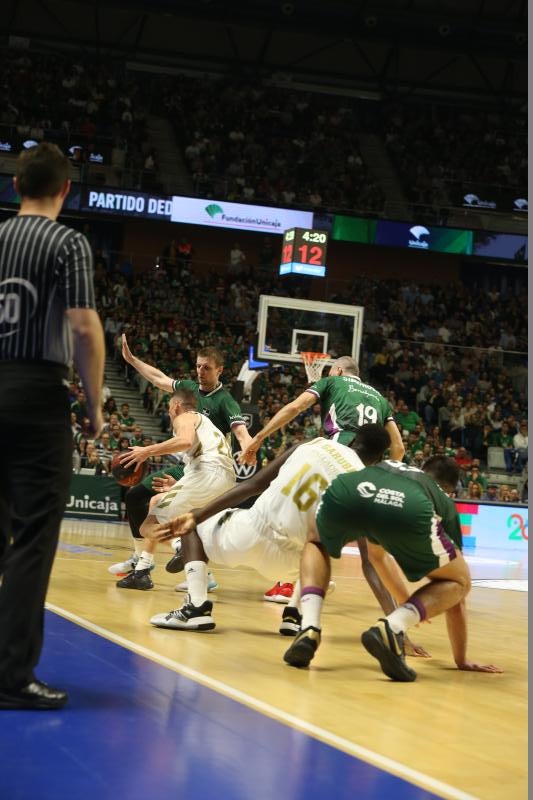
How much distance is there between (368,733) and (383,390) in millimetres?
20318

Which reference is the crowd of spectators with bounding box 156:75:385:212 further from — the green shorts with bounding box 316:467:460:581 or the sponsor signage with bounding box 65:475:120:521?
the green shorts with bounding box 316:467:460:581

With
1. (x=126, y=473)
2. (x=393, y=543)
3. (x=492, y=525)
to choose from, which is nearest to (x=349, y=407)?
(x=126, y=473)

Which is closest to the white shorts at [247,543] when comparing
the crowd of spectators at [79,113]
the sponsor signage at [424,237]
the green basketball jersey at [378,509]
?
the green basketball jersey at [378,509]

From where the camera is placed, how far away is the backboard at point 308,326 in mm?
18625

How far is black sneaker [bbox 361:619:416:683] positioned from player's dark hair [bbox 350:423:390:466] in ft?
3.14

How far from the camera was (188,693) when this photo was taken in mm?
4195

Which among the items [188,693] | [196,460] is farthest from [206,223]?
[188,693]

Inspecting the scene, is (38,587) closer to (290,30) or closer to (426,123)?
(290,30)

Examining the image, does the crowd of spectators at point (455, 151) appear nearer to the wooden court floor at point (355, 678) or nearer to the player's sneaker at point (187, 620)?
the wooden court floor at point (355, 678)

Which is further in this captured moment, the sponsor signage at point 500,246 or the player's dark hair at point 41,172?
the sponsor signage at point 500,246

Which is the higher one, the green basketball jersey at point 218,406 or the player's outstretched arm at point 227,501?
the green basketball jersey at point 218,406

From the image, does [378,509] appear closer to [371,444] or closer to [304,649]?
[371,444]

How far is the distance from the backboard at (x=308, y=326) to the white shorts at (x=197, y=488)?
10953 millimetres

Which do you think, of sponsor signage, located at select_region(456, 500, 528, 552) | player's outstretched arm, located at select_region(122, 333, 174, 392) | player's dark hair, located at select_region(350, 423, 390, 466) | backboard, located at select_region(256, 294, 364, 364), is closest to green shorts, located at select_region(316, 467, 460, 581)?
player's dark hair, located at select_region(350, 423, 390, 466)
